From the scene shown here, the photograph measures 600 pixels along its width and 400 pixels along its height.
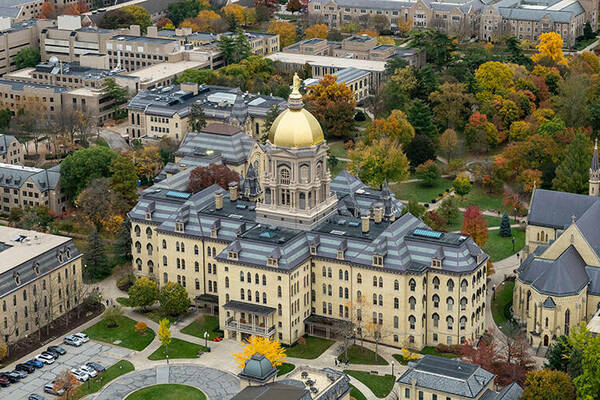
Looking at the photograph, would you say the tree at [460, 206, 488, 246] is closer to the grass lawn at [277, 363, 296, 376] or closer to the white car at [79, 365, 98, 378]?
the grass lawn at [277, 363, 296, 376]

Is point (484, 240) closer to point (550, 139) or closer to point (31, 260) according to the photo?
point (550, 139)

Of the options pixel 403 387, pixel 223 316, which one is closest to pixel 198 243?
pixel 223 316

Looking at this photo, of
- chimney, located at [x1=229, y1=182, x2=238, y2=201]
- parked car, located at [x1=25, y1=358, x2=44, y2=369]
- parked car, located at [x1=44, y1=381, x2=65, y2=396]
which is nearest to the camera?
parked car, located at [x1=44, y1=381, x2=65, y2=396]

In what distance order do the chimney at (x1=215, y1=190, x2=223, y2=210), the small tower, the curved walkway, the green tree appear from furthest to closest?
the green tree < the small tower < the chimney at (x1=215, y1=190, x2=223, y2=210) < the curved walkway

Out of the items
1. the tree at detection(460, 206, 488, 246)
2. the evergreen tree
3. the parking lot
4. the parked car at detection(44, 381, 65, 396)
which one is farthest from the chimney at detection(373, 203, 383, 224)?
the parked car at detection(44, 381, 65, 396)

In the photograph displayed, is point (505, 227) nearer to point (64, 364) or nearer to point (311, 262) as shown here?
point (311, 262)
